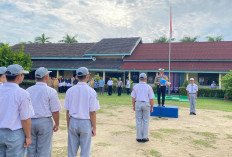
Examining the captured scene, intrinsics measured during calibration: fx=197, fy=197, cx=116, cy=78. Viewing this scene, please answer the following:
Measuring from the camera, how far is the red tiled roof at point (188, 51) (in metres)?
22.4

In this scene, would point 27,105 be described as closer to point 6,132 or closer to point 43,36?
point 6,132

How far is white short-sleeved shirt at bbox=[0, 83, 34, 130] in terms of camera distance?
2621 millimetres

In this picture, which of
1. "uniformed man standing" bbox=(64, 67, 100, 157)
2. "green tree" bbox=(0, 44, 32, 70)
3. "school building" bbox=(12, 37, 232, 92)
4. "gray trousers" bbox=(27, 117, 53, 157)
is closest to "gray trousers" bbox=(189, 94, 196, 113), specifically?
"uniformed man standing" bbox=(64, 67, 100, 157)

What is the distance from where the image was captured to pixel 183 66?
21.7 metres

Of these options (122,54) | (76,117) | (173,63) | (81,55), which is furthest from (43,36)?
(76,117)

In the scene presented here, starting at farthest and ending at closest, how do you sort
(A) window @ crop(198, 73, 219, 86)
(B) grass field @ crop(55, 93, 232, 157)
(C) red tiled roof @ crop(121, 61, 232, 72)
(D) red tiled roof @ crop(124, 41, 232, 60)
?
(D) red tiled roof @ crop(124, 41, 232, 60) < (A) window @ crop(198, 73, 219, 86) < (C) red tiled roof @ crop(121, 61, 232, 72) < (B) grass field @ crop(55, 93, 232, 157)

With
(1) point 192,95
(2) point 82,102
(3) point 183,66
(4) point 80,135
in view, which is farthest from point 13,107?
(3) point 183,66

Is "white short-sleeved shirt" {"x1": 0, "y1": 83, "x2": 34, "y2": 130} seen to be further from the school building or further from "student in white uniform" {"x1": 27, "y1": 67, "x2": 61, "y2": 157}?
the school building

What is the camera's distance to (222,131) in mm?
6879

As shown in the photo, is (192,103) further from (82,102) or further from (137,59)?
(137,59)

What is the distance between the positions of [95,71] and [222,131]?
2002 cm

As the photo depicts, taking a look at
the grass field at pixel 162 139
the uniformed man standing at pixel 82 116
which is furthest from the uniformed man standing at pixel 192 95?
the uniformed man standing at pixel 82 116

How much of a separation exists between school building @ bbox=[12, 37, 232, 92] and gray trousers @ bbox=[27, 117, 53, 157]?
19.0 metres

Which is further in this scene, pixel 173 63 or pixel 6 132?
pixel 173 63
